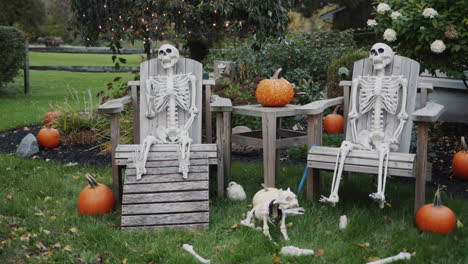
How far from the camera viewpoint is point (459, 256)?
10.1 ft

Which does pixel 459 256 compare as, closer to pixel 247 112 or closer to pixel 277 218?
pixel 277 218

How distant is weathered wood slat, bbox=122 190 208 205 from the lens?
3600mm

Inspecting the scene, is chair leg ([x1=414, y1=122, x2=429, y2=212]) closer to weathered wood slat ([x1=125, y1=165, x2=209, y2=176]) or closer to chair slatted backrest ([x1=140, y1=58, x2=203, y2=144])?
weathered wood slat ([x1=125, y1=165, x2=209, y2=176])

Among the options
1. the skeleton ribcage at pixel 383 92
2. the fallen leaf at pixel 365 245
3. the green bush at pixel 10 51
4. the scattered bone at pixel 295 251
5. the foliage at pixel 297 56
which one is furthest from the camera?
the green bush at pixel 10 51

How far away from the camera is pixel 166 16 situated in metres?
5.75

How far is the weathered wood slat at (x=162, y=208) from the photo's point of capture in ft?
11.6

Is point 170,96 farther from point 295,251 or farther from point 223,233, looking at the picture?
point 295,251

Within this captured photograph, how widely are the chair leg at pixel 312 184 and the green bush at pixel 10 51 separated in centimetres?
796

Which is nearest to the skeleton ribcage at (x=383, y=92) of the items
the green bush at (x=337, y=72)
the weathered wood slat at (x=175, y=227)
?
the weathered wood slat at (x=175, y=227)

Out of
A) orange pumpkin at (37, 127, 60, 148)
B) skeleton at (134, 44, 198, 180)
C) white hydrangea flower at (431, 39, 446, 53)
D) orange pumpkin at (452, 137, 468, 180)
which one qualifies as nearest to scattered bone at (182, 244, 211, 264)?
skeleton at (134, 44, 198, 180)

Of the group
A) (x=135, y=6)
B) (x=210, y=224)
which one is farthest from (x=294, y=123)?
(x=210, y=224)

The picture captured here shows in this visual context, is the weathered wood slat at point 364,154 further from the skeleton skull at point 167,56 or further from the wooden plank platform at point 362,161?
the skeleton skull at point 167,56

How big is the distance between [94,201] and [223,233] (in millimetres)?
1040

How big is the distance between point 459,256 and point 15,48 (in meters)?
9.40
